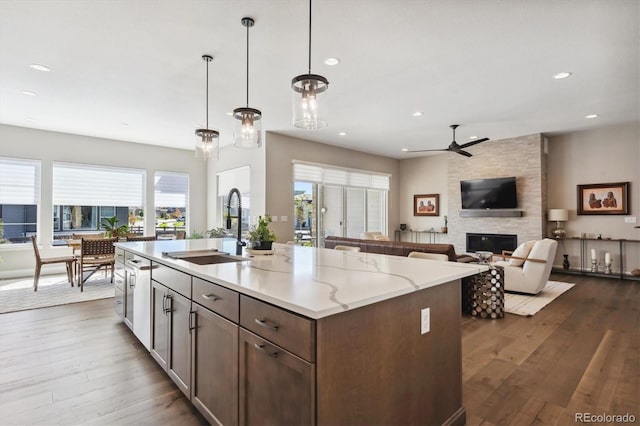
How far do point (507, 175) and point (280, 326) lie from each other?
24.2ft

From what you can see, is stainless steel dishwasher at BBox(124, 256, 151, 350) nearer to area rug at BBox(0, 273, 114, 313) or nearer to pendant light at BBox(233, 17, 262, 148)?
pendant light at BBox(233, 17, 262, 148)

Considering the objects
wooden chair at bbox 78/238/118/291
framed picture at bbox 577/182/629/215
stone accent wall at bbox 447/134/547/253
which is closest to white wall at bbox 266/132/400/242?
wooden chair at bbox 78/238/118/291

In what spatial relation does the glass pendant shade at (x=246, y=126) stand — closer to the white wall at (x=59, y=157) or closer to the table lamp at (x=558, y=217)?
the white wall at (x=59, y=157)

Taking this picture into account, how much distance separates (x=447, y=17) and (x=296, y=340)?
285 cm

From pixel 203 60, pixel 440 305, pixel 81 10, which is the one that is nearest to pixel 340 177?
pixel 203 60

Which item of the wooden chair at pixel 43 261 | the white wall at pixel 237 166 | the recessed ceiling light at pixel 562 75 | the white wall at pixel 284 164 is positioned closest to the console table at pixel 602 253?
the recessed ceiling light at pixel 562 75

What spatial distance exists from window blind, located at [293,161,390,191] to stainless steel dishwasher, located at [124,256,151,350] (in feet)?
14.1

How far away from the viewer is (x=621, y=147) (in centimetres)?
630

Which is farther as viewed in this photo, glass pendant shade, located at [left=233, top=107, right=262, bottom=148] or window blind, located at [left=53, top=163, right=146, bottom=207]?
window blind, located at [left=53, top=163, right=146, bottom=207]

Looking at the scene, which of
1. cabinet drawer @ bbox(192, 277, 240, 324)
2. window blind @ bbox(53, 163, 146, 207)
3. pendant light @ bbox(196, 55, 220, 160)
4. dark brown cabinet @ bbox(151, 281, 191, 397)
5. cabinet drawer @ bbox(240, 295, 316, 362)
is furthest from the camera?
window blind @ bbox(53, 163, 146, 207)

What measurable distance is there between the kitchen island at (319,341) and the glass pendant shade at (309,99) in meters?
0.99

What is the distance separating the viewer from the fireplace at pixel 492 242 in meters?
7.25

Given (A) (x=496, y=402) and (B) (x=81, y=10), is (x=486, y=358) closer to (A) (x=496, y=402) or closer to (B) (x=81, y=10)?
(A) (x=496, y=402)

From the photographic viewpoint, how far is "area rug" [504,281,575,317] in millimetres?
4137
